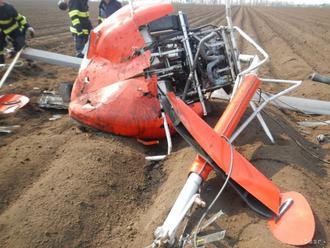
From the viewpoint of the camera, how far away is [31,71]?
834 cm

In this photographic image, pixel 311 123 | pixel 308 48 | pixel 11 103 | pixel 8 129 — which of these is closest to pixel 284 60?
pixel 308 48

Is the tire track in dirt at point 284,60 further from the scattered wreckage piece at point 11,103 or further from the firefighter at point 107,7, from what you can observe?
the scattered wreckage piece at point 11,103

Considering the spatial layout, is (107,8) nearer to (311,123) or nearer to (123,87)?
(123,87)

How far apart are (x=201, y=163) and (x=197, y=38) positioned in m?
1.83

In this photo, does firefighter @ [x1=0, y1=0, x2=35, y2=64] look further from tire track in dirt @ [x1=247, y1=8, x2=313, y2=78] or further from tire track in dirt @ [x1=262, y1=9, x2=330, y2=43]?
tire track in dirt @ [x1=262, y1=9, x2=330, y2=43]

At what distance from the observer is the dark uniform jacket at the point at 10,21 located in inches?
280

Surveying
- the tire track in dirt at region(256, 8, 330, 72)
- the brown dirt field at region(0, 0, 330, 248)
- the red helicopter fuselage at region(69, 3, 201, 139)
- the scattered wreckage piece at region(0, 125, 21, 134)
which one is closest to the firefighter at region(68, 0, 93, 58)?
the brown dirt field at region(0, 0, 330, 248)

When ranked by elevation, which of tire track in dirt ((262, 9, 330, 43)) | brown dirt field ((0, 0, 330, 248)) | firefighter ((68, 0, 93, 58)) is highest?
firefighter ((68, 0, 93, 58))

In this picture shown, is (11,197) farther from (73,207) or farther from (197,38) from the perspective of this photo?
(197,38)

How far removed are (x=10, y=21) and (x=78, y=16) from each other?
4.52ft

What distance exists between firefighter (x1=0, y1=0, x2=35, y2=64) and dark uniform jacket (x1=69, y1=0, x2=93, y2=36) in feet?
2.88

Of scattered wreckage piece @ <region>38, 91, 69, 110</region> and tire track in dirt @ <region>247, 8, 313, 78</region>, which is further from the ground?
scattered wreckage piece @ <region>38, 91, 69, 110</region>

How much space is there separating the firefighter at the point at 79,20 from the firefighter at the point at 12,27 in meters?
0.88

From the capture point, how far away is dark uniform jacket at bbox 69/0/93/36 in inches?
295
